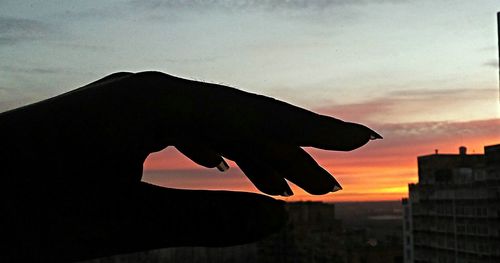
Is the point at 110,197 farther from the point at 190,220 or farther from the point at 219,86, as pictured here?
the point at 219,86

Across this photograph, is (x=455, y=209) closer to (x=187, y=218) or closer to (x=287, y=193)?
(x=287, y=193)

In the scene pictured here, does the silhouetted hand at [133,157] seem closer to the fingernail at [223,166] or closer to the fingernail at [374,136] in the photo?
the fingernail at [374,136]

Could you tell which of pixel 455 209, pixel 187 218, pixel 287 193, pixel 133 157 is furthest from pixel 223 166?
pixel 455 209

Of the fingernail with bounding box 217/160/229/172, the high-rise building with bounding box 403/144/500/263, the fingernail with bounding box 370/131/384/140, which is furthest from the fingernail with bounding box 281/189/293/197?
the high-rise building with bounding box 403/144/500/263

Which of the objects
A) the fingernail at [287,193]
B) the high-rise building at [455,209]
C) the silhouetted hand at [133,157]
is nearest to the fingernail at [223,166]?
the fingernail at [287,193]

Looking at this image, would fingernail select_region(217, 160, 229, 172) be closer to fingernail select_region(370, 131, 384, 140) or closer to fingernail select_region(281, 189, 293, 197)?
fingernail select_region(281, 189, 293, 197)

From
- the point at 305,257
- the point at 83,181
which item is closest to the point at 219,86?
the point at 83,181
